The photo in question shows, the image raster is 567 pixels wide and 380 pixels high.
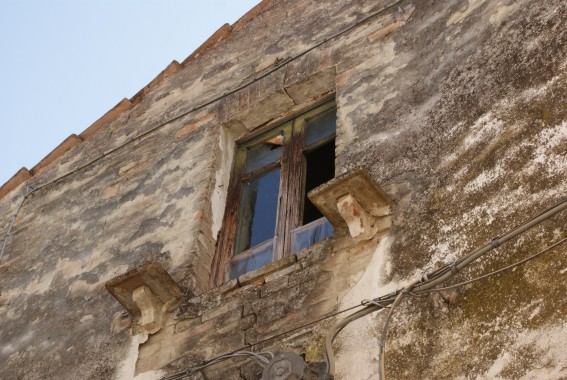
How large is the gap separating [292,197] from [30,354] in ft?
5.71

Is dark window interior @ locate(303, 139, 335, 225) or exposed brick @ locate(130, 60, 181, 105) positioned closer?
dark window interior @ locate(303, 139, 335, 225)

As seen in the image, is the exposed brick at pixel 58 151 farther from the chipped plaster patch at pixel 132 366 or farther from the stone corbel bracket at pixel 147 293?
the chipped plaster patch at pixel 132 366

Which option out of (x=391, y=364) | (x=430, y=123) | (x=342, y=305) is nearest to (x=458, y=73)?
(x=430, y=123)

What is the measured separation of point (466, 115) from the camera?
4406 millimetres

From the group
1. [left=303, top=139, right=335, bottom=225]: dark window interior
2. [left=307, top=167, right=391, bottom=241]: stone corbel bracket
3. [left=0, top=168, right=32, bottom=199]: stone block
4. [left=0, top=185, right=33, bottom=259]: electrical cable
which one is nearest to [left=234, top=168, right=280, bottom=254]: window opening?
[left=303, top=139, right=335, bottom=225]: dark window interior

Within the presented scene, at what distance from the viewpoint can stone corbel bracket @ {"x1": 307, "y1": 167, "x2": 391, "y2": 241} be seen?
4101mm

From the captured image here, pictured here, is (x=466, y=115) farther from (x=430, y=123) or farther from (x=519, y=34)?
(x=519, y=34)

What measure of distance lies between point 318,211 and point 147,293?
1.07m

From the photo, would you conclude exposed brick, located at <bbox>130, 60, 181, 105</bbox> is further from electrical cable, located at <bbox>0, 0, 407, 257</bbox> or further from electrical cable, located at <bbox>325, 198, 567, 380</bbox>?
electrical cable, located at <bbox>325, 198, 567, 380</bbox>

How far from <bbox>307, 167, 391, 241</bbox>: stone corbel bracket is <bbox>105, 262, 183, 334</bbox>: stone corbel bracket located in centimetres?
99

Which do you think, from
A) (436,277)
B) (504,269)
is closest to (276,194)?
(436,277)

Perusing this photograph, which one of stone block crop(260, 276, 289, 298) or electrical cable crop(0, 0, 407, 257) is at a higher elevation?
electrical cable crop(0, 0, 407, 257)

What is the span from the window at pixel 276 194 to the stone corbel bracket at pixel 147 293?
0.37 metres

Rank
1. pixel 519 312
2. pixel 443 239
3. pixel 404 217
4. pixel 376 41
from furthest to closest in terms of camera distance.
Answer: pixel 376 41
pixel 404 217
pixel 443 239
pixel 519 312
